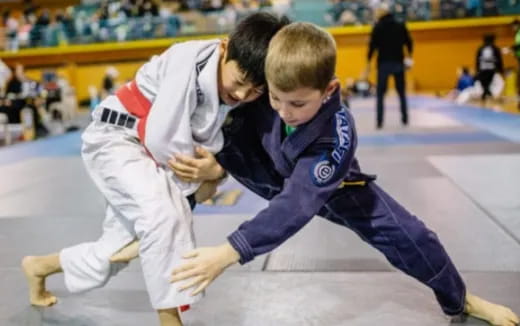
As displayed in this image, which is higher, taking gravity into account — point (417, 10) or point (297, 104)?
point (297, 104)

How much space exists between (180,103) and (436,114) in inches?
399

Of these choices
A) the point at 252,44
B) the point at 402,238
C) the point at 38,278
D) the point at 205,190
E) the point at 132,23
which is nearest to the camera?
the point at 252,44

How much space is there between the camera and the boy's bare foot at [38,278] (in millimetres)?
2402

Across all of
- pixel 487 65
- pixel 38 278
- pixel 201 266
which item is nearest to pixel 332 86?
pixel 201 266

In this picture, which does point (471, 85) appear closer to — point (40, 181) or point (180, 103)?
point (40, 181)

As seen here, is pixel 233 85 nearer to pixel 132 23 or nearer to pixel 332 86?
pixel 332 86

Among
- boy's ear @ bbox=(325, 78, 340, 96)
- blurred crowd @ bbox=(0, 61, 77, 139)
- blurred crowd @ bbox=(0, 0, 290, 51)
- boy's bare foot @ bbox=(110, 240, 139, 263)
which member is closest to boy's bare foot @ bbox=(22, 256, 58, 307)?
boy's bare foot @ bbox=(110, 240, 139, 263)

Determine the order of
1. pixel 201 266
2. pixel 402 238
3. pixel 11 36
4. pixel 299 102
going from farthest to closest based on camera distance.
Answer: pixel 11 36, pixel 402 238, pixel 299 102, pixel 201 266

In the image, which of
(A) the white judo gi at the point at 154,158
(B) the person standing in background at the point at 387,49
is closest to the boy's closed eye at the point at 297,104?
(A) the white judo gi at the point at 154,158

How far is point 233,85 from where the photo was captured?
200cm

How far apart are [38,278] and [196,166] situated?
931 millimetres

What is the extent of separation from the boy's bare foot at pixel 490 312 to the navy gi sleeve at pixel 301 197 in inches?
32.0

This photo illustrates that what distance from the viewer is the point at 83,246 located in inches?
89.0

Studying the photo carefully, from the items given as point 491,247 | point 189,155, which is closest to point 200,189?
point 189,155
